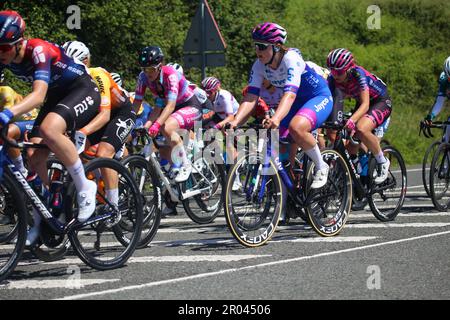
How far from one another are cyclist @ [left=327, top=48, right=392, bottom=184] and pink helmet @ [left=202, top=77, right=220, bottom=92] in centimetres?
340

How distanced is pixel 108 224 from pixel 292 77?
2529 mm

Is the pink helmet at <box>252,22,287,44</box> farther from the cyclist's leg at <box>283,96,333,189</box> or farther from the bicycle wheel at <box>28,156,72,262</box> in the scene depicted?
the bicycle wheel at <box>28,156,72,262</box>

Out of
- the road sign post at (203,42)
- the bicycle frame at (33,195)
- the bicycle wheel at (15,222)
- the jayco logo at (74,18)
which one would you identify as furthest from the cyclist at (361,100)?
the jayco logo at (74,18)

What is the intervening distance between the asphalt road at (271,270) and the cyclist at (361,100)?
1018 mm

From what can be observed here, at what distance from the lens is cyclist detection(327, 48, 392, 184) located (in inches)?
422

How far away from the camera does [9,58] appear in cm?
704

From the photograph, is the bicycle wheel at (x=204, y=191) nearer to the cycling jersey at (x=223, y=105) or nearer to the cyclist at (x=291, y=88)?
the cycling jersey at (x=223, y=105)

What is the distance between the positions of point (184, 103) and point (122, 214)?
3.99 metres

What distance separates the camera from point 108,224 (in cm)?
780

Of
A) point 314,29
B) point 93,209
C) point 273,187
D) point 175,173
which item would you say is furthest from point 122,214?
point 314,29

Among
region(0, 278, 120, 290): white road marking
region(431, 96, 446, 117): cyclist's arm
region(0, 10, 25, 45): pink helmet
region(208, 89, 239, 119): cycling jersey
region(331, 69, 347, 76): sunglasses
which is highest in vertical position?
region(0, 10, 25, 45): pink helmet

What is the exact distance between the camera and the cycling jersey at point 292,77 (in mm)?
9000

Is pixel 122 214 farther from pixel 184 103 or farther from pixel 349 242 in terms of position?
pixel 184 103

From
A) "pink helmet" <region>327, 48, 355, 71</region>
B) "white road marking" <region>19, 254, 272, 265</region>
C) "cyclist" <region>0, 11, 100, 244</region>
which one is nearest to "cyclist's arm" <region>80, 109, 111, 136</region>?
"cyclist" <region>0, 11, 100, 244</region>
